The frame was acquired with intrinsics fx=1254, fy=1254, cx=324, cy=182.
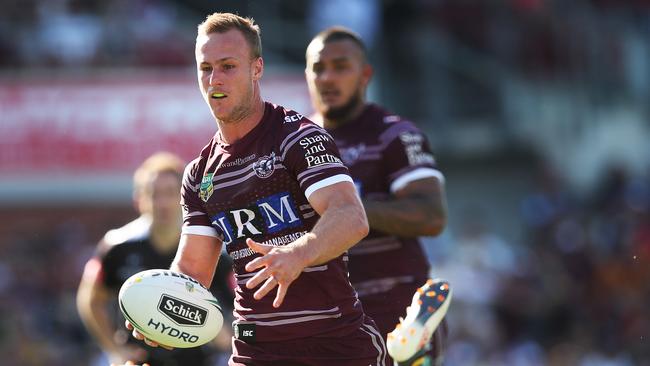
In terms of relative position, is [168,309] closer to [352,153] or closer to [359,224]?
[359,224]

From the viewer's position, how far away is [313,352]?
529 centimetres

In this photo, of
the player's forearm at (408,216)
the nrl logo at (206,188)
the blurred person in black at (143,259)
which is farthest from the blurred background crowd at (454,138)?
the nrl logo at (206,188)

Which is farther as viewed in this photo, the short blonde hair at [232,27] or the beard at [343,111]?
the beard at [343,111]

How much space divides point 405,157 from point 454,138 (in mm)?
10398

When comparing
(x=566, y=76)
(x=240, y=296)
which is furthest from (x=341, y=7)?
(x=240, y=296)

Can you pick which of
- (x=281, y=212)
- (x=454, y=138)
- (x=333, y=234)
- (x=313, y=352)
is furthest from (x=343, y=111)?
(x=454, y=138)

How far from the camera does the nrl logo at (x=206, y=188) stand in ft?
17.9

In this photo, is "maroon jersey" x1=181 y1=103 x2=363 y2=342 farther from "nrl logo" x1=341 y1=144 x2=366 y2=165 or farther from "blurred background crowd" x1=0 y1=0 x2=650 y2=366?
"blurred background crowd" x1=0 y1=0 x2=650 y2=366

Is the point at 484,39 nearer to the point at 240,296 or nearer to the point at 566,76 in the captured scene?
the point at 566,76

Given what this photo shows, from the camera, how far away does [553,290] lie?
48.6ft

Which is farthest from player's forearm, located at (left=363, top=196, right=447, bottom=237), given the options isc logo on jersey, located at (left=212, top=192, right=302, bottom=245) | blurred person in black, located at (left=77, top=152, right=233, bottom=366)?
blurred person in black, located at (left=77, top=152, right=233, bottom=366)

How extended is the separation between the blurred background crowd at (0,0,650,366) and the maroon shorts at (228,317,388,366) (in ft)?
27.4

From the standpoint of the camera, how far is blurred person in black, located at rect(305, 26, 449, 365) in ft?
22.3

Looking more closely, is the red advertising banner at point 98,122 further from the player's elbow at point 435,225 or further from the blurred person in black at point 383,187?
the player's elbow at point 435,225
